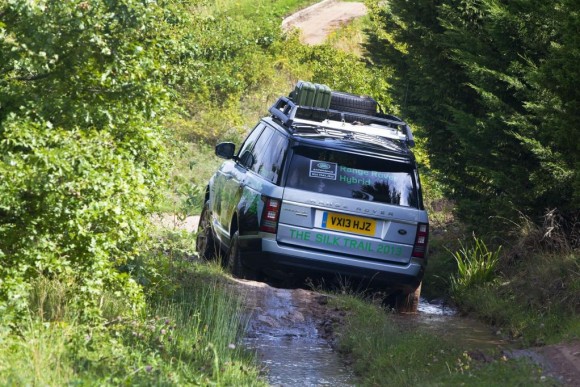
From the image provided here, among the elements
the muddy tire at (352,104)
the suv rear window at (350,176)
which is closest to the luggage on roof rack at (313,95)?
the muddy tire at (352,104)

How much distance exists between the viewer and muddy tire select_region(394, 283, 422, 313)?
11227mm

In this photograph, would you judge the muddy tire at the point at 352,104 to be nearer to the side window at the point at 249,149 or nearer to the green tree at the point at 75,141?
the side window at the point at 249,149

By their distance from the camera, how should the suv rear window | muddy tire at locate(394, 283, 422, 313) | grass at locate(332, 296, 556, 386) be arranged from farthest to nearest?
muddy tire at locate(394, 283, 422, 313) → the suv rear window → grass at locate(332, 296, 556, 386)

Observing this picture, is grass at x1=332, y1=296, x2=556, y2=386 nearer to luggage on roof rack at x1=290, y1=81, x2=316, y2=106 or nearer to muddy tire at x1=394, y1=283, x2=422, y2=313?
muddy tire at x1=394, y1=283, x2=422, y2=313

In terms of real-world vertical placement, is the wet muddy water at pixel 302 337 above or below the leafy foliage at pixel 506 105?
below

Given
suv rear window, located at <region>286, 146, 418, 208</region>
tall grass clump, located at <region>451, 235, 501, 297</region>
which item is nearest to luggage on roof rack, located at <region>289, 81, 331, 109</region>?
suv rear window, located at <region>286, 146, 418, 208</region>

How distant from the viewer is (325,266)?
10594 millimetres

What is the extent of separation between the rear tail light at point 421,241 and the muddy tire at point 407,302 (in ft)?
1.94

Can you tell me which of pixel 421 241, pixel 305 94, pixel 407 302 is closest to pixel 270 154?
pixel 305 94

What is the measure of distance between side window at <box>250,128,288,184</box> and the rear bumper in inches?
29.0

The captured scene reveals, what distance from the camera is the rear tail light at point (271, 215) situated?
1041cm

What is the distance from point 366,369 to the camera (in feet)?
27.9

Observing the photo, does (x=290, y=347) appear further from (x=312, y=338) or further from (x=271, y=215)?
(x=271, y=215)

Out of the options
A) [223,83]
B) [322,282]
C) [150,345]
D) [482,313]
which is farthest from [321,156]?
[223,83]
